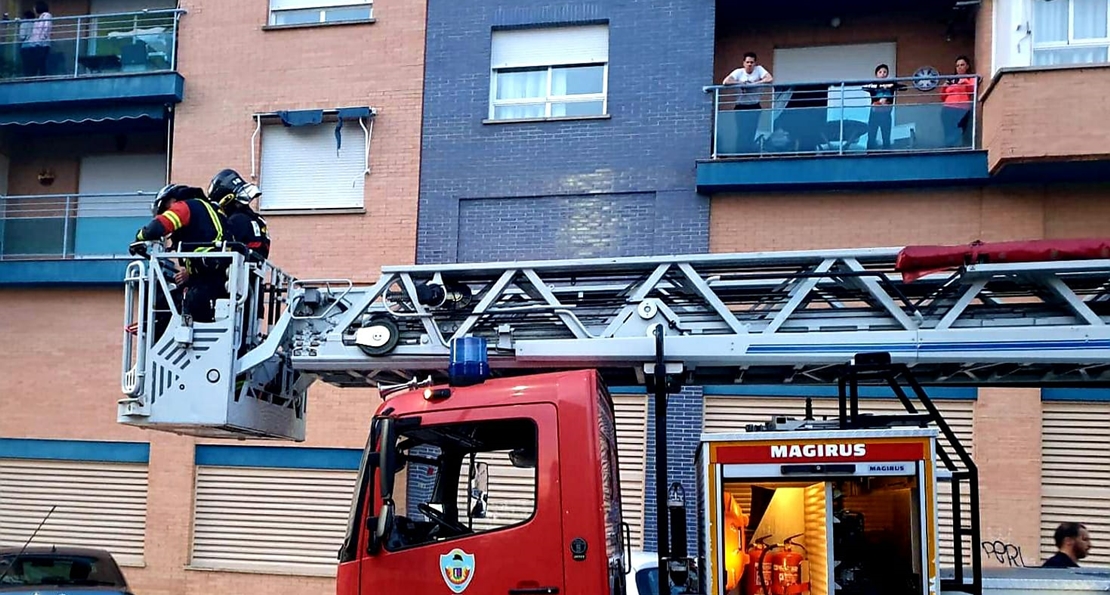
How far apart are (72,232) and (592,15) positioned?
320 inches

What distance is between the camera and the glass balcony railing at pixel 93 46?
1577 cm

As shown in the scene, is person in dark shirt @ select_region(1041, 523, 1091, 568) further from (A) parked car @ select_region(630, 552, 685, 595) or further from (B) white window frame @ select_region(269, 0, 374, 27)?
(B) white window frame @ select_region(269, 0, 374, 27)

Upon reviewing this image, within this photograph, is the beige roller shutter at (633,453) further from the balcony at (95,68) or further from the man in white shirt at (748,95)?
the balcony at (95,68)

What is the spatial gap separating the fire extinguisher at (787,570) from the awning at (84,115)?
12.3m

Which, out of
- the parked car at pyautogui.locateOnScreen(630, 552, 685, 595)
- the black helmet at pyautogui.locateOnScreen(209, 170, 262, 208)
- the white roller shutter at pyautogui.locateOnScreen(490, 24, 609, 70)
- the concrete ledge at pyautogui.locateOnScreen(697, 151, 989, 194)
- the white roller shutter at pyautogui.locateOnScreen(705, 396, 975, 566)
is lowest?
the parked car at pyautogui.locateOnScreen(630, 552, 685, 595)

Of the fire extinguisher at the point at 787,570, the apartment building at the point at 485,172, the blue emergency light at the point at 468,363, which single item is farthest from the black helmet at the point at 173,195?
the apartment building at the point at 485,172

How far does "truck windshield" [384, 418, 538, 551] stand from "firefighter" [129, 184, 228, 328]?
Answer: 1777 millimetres

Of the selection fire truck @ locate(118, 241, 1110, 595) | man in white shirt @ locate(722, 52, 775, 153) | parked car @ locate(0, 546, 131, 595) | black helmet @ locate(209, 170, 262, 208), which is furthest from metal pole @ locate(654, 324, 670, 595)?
man in white shirt @ locate(722, 52, 775, 153)

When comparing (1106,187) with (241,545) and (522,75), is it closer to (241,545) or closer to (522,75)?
(522,75)

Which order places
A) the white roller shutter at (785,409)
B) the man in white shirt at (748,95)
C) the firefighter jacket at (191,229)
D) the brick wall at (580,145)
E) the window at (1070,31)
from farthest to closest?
the brick wall at (580,145)
the man in white shirt at (748,95)
the window at (1070,31)
the white roller shutter at (785,409)
the firefighter jacket at (191,229)

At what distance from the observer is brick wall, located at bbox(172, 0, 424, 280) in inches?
569

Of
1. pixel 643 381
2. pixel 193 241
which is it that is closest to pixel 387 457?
pixel 643 381

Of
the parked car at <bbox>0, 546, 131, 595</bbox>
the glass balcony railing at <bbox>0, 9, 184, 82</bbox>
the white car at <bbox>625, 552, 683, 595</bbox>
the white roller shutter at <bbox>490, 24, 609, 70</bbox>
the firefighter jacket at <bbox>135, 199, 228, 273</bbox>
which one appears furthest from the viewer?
the glass balcony railing at <bbox>0, 9, 184, 82</bbox>

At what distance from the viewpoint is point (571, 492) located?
573cm
